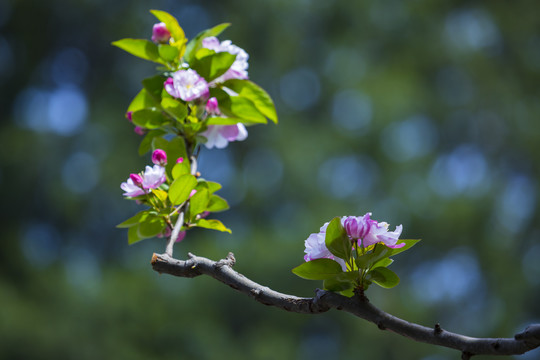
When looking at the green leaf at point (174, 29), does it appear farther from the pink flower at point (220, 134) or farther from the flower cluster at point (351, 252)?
the flower cluster at point (351, 252)

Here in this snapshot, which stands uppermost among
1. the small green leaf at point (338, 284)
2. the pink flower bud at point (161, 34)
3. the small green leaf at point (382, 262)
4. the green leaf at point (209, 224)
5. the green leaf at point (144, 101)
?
the pink flower bud at point (161, 34)

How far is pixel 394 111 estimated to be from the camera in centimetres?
428

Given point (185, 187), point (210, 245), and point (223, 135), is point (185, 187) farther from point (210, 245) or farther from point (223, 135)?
point (210, 245)

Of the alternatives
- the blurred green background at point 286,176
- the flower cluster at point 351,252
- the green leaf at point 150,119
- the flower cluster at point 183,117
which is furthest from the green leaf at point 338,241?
the blurred green background at point 286,176

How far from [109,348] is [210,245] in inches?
37.0

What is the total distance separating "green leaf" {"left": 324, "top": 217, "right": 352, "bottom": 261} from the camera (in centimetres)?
38

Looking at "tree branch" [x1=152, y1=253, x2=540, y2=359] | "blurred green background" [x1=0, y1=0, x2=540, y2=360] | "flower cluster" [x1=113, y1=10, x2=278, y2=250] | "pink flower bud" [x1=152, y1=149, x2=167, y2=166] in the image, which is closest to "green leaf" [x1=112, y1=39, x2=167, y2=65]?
"flower cluster" [x1=113, y1=10, x2=278, y2=250]

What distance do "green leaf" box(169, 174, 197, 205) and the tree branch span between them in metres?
0.10

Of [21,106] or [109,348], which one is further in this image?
[21,106]

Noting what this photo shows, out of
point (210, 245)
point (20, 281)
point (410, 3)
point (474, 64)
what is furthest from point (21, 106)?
point (474, 64)

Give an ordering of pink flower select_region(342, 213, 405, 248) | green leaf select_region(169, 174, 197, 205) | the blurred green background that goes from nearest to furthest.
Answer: pink flower select_region(342, 213, 405, 248)
green leaf select_region(169, 174, 197, 205)
the blurred green background

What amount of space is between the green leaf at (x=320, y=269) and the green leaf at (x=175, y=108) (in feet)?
0.82

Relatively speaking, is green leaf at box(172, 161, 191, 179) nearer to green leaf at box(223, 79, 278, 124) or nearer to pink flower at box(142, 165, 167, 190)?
pink flower at box(142, 165, 167, 190)

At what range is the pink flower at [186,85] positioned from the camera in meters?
0.56
